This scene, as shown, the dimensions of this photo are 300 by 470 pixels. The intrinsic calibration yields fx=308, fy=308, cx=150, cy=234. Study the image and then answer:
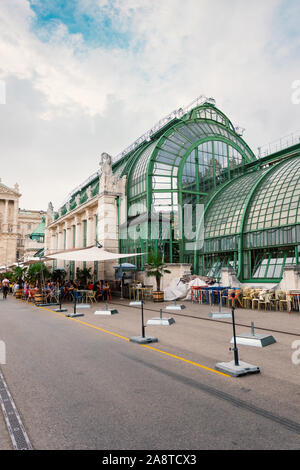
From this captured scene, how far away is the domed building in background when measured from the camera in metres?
21.9

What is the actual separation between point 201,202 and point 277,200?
8.81 metres

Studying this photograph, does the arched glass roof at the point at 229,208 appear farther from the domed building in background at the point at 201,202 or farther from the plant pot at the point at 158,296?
the plant pot at the point at 158,296

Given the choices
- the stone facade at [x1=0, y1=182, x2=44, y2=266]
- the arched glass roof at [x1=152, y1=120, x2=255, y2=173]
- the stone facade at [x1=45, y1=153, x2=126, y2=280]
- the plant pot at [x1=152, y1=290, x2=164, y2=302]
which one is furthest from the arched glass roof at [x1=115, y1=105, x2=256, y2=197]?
the stone facade at [x1=0, y1=182, x2=44, y2=266]

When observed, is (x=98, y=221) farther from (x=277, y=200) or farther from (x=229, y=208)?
(x=277, y=200)

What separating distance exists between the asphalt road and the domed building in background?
50.8 feet

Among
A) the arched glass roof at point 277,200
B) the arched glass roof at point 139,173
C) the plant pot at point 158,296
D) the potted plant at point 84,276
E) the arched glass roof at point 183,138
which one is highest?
the arched glass roof at point 183,138

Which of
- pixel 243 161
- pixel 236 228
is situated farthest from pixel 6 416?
pixel 243 161

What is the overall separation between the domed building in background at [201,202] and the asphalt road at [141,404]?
50.8 feet

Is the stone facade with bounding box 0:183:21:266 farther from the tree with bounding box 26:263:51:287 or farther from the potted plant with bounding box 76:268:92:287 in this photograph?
the potted plant with bounding box 76:268:92:287

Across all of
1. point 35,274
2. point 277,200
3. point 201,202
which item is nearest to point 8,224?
point 35,274

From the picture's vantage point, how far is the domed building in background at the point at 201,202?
21891mm

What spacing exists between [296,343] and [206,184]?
77.9ft

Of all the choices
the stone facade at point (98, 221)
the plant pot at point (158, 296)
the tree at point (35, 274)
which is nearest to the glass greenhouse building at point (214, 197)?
the stone facade at point (98, 221)
